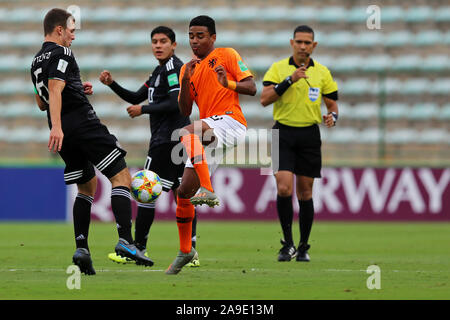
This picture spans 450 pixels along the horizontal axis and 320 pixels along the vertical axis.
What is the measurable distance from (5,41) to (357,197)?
30.1 feet

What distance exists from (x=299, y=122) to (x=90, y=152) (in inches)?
108

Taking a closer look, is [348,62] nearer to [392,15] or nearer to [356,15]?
[356,15]

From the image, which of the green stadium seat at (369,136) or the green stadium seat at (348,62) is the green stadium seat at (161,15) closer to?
the green stadium seat at (348,62)

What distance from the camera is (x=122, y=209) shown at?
6.79 meters

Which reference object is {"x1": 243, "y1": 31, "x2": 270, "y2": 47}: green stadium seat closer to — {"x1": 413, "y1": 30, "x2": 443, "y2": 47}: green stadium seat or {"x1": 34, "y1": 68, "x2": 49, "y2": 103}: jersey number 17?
{"x1": 413, "y1": 30, "x2": 443, "y2": 47}: green stadium seat

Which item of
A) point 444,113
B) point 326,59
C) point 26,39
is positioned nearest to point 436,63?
point 444,113

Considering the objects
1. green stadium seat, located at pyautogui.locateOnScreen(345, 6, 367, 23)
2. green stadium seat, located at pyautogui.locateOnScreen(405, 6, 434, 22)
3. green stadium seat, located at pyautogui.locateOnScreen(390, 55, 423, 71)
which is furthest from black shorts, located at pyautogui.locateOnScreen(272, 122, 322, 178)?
green stadium seat, located at pyautogui.locateOnScreen(405, 6, 434, 22)

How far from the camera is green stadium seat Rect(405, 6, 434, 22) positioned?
1786 centimetres

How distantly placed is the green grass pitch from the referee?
60cm

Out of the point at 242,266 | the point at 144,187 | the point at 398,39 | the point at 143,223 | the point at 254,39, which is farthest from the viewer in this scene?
the point at 254,39

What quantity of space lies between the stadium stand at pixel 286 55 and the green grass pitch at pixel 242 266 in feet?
12.8

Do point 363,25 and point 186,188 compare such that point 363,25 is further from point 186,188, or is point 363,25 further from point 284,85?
point 186,188

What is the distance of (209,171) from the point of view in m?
6.52

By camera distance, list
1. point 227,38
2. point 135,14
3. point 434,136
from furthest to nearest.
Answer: point 135,14, point 227,38, point 434,136
